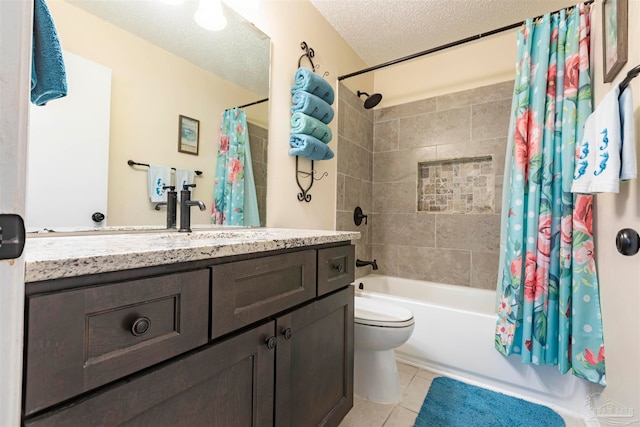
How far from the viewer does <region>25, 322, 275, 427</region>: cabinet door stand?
0.50m

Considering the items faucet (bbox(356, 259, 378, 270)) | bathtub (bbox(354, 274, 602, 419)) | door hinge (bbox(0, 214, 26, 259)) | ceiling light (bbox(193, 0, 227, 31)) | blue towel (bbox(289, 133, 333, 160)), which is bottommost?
bathtub (bbox(354, 274, 602, 419))

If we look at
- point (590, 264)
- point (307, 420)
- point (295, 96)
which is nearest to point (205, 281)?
point (307, 420)

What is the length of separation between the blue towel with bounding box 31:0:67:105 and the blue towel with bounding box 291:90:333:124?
111 cm

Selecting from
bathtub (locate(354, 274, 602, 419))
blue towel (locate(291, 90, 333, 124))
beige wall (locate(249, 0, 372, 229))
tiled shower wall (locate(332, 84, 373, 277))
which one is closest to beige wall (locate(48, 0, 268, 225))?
beige wall (locate(249, 0, 372, 229))

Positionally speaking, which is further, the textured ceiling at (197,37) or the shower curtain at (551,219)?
the shower curtain at (551,219)

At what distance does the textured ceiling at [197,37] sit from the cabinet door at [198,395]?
119cm

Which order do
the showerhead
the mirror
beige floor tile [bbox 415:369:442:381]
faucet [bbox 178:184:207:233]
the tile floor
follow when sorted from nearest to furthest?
the mirror
faucet [bbox 178:184:207:233]
the tile floor
beige floor tile [bbox 415:369:442:381]
the showerhead

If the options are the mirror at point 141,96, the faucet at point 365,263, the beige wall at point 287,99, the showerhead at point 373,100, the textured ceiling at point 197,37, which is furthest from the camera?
the faucet at point 365,263

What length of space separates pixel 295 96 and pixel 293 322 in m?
1.35

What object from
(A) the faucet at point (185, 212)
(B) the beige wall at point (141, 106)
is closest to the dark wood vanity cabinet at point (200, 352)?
(A) the faucet at point (185, 212)

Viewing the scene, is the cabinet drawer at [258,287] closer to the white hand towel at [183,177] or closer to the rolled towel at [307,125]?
the white hand towel at [183,177]

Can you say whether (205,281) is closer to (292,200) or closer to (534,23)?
(292,200)

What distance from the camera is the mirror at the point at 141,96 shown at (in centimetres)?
92

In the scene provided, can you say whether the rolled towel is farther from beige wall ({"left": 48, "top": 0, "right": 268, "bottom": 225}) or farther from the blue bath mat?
the blue bath mat
